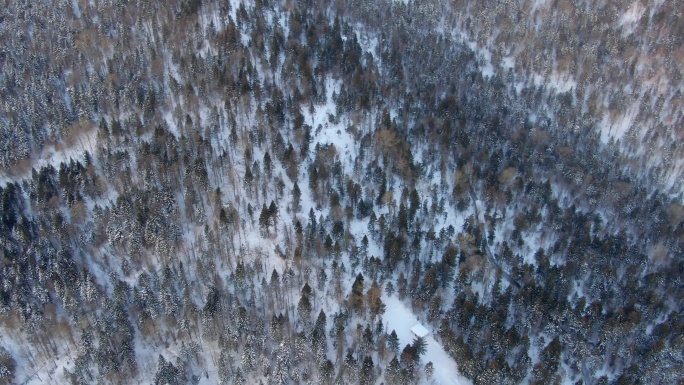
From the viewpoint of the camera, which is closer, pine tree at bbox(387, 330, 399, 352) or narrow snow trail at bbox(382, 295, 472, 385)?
narrow snow trail at bbox(382, 295, 472, 385)

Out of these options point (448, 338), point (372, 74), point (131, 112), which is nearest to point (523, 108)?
point (372, 74)

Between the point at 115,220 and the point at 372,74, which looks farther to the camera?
the point at 372,74

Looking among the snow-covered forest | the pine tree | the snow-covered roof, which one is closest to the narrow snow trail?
the snow-covered forest

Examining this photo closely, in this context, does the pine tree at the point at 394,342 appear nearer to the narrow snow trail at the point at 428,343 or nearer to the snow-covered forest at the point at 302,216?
the snow-covered forest at the point at 302,216

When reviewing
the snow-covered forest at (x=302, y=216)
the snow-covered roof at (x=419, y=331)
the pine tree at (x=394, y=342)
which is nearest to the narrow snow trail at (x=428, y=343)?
the snow-covered forest at (x=302, y=216)

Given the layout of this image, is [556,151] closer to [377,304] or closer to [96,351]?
[377,304]

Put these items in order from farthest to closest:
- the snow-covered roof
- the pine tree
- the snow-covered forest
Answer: the snow-covered roof, the pine tree, the snow-covered forest

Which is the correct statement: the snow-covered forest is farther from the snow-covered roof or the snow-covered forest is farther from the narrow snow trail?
the snow-covered roof
